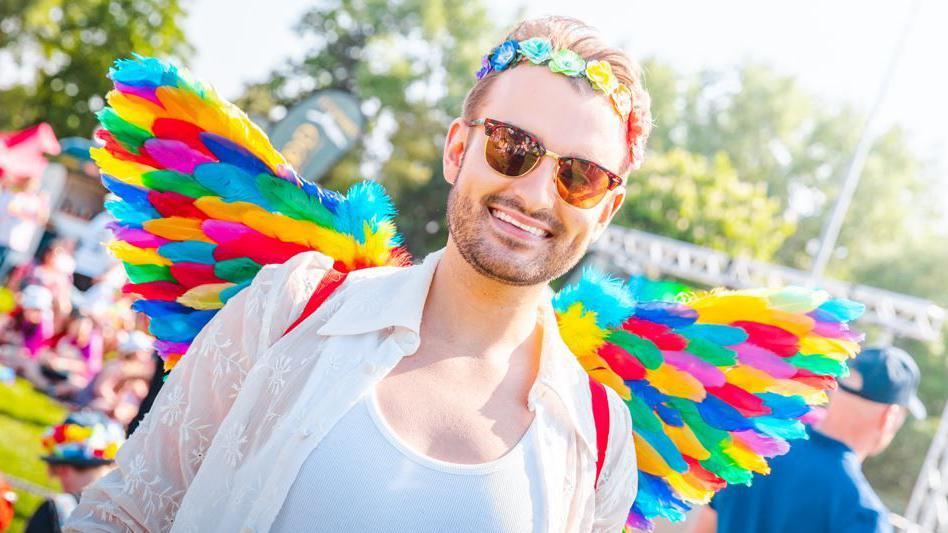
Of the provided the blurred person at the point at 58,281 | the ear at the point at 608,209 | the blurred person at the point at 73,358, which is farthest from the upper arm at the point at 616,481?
the blurred person at the point at 58,281

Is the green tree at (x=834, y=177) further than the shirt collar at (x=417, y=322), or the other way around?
the green tree at (x=834, y=177)

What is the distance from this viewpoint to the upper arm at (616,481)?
69.6 inches

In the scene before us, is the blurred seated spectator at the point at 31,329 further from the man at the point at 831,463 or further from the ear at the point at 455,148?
the ear at the point at 455,148

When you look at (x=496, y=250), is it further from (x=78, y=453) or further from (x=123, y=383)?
(x=123, y=383)

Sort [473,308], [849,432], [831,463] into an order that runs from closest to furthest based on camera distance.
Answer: [473,308] < [831,463] < [849,432]

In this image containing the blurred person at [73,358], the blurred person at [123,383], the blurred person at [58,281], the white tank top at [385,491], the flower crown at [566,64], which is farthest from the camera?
the blurred person at [58,281]

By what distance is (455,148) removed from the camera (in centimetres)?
181

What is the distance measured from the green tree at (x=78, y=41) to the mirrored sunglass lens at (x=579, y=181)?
16.2 meters

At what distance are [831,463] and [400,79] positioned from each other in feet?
85.8

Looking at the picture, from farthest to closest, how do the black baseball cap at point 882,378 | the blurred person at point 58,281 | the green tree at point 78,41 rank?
the green tree at point 78,41 → the blurred person at point 58,281 → the black baseball cap at point 882,378

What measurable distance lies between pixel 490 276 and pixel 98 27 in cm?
2299

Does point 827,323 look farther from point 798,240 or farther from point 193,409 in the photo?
point 798,240

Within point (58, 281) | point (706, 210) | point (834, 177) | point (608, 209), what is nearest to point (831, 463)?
point (608, 209)

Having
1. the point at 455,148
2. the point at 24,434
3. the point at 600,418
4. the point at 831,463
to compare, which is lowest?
the point at 24,434
